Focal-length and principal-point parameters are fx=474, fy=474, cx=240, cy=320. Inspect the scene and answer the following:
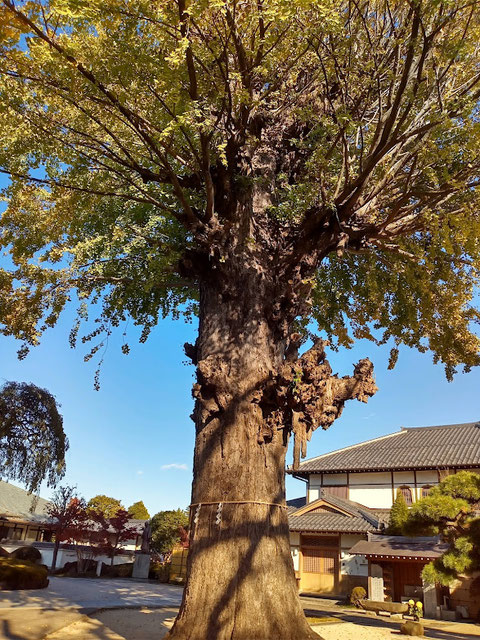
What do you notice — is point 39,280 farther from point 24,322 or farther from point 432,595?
point 432,595

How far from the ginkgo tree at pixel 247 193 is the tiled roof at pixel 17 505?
2716cm

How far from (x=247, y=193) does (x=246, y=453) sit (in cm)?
346

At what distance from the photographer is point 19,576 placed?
13.1m

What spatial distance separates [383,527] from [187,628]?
19006 mm

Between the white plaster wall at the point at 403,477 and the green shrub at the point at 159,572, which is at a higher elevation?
the white plaster wall at the point at 403,477

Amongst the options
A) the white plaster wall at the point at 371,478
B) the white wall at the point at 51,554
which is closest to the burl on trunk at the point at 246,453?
the white plaster wall at the point at 371,478

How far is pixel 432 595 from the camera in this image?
674 inches

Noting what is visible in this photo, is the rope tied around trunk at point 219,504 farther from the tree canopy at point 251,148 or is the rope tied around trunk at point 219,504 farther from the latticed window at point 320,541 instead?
the latticed window at point 320,541

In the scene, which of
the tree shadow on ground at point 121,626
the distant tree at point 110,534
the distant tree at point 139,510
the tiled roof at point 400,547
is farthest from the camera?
the distant tree at point 139,510

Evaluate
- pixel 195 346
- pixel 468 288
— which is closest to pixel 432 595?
pixel 468 288

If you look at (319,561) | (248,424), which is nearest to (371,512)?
(319,561)

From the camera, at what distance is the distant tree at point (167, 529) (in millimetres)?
30531

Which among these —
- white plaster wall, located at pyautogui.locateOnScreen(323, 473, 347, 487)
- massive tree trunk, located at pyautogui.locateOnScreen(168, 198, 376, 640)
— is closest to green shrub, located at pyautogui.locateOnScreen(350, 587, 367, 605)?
white plaster wall, located at pyautogui.locateOnScreen(323, 473, 347, 487)

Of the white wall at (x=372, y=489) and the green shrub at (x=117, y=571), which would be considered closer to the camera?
the white wall at (x=372, y=489)
